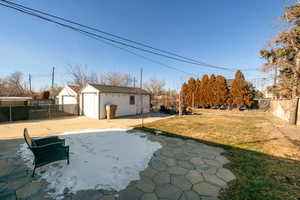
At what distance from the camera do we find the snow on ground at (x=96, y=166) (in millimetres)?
2164

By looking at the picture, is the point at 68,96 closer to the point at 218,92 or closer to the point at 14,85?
the point at 218,92

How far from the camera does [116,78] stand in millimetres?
26094

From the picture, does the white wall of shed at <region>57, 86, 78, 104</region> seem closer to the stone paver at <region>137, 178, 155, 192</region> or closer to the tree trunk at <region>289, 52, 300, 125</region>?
the stone paver at <region>137, 178, 155, 192</region>

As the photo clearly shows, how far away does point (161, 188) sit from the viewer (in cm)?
208

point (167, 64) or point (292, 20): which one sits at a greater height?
point (292, 20)

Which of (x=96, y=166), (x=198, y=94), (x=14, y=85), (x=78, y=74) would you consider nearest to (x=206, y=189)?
(x=96, y=166)

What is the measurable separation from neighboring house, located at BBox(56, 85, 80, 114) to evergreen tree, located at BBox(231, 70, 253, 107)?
62.5ft

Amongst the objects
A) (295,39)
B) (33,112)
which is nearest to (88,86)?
(33,112)

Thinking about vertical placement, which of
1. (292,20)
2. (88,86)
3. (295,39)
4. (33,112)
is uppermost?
(292,20)

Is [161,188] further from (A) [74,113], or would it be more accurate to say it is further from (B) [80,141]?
(A) [74,113]

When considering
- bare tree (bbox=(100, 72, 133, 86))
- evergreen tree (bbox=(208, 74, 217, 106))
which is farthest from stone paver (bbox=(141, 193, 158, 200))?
bare tree (bbox=(100, 72, 133, 86))

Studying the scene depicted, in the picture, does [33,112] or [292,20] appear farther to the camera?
[33,112]

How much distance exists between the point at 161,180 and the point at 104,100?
8.67m

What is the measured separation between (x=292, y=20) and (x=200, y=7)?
551 cm
